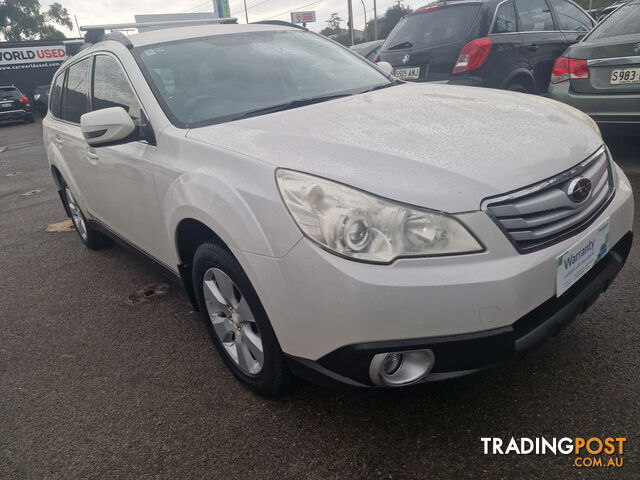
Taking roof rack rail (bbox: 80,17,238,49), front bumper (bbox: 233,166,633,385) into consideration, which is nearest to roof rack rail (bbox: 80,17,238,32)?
roof rack rail (bbox: 80,17,238,49)

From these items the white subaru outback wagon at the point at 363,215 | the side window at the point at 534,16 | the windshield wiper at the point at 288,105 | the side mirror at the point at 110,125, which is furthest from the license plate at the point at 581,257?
the side window at the point at 534,16

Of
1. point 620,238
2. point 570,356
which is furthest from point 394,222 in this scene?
point 570,356

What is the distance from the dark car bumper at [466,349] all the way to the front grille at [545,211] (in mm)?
215

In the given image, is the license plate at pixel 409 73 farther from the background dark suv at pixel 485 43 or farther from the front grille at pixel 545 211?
the front grille at pixel 545 211

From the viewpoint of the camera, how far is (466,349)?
156 centimetres

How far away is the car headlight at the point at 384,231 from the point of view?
154 centimetres

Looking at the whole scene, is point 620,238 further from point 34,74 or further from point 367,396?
point 34,74

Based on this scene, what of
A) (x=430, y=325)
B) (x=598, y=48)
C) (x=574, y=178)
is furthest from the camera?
(x=598, y=48)

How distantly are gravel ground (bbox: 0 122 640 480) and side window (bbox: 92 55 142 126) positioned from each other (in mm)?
1252

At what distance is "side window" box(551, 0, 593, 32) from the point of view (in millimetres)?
6039

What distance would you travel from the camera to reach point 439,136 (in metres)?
1.86

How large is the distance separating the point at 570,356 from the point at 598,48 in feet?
10.8

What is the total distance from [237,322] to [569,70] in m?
4.08

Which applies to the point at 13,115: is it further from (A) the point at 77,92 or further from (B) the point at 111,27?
(B) the point at 111,27
